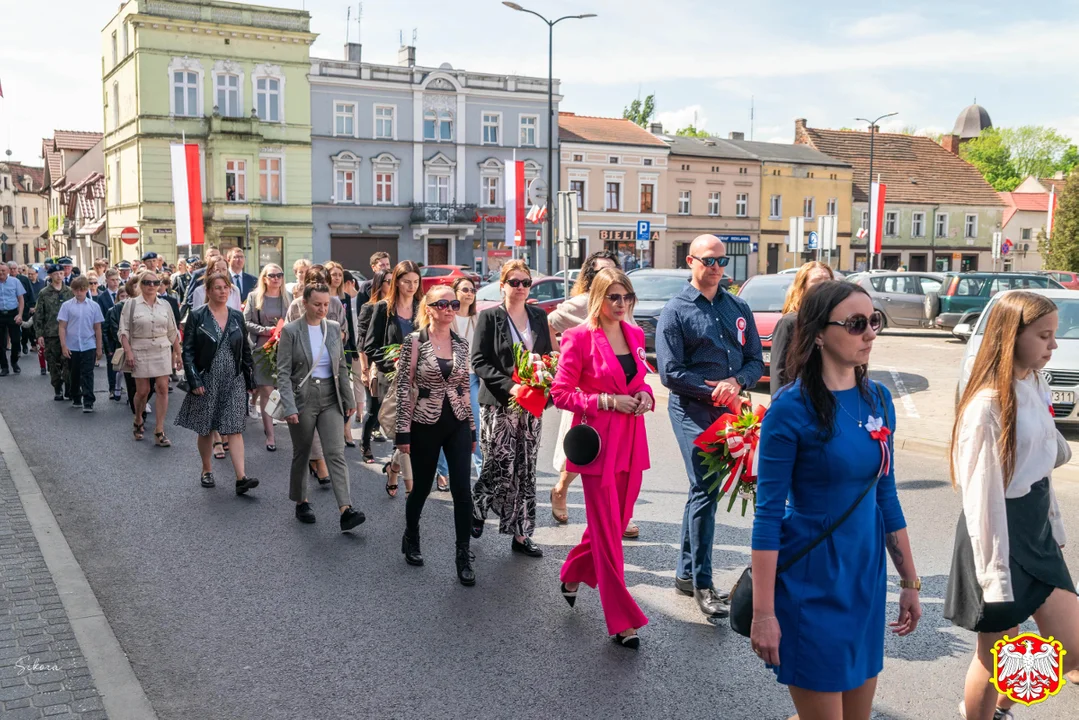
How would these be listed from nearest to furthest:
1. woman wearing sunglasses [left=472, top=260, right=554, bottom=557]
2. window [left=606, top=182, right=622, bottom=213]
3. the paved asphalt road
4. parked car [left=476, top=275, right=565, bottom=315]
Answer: the paved asphalt road → woman wearing sunglasses [left=472, top=260, right=554, bottom=557] → parked car [left=476, top=275, right=565, bottom=315] → window [left=606, top=182, right=622, bottom=213]

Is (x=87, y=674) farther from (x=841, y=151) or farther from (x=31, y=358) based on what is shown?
(x=841, y=151)

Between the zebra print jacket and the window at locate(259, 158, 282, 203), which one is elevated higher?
the window at locate(259, 158, 282, 203)

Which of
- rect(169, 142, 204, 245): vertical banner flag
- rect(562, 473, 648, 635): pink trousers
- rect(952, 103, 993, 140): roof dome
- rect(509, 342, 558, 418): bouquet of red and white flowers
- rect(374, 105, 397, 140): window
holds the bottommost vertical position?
rect(562, 473, 648, 635): pink trousers

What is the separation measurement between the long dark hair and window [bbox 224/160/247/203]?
157 ft

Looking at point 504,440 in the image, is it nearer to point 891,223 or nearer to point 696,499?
point 696,499

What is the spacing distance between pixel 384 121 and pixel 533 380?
1844 inches

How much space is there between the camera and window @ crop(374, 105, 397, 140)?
50.8 metres

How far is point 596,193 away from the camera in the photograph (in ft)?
185

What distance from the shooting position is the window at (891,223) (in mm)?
66625

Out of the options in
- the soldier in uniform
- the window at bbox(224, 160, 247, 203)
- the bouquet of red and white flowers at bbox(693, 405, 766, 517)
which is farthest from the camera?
the window at bbox(224, 160, 247, 203)

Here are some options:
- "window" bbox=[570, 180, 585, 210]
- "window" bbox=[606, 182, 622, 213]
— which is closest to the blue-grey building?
"window" bbox=[570, 180, 585, 210]

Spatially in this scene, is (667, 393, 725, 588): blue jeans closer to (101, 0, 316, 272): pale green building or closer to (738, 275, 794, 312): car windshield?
(738, 275, 794, 312): car windshield

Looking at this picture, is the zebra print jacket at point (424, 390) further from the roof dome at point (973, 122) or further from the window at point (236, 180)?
the roof dome at point (973, 122)

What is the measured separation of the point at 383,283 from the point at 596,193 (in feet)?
156
